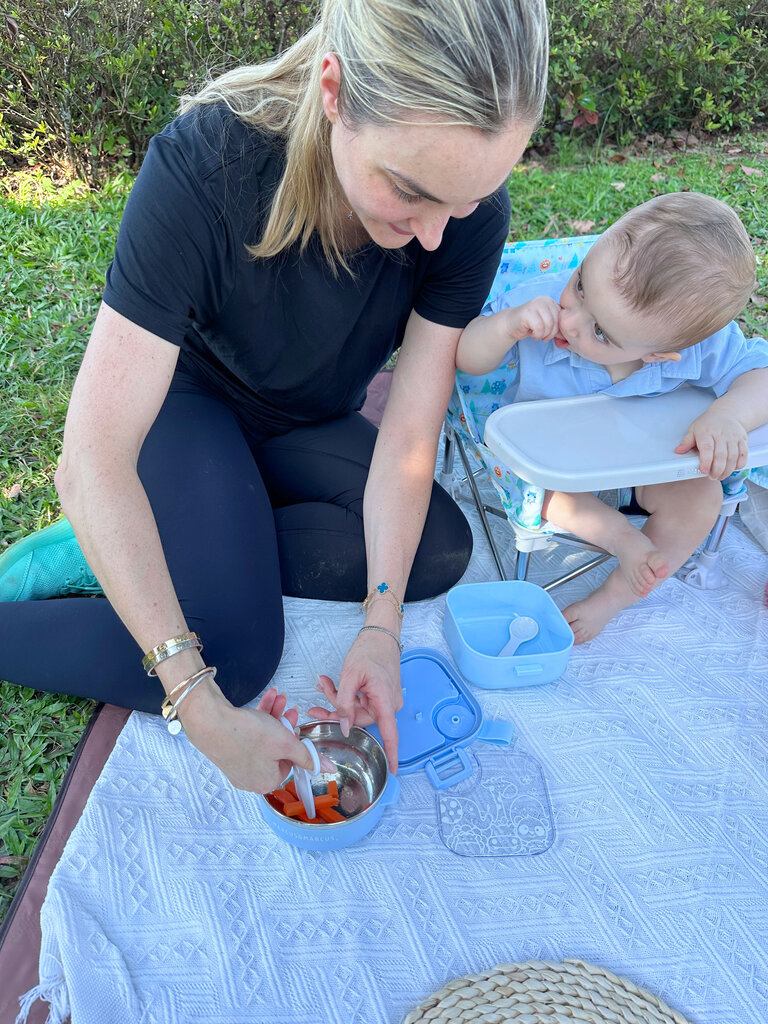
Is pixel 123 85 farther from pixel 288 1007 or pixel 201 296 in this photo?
pixel 288 1007

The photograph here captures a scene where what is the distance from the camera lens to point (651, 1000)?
1.30 meters

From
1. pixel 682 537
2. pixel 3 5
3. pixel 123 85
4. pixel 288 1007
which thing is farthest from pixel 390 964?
pixel 3 5

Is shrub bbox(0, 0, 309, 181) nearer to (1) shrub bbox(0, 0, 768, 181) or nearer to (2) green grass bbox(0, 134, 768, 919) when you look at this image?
(1) shrub bbox(0, 0, 768, 181)

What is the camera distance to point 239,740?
127 centimetres

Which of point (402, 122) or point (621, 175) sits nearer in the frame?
point (402, 122)

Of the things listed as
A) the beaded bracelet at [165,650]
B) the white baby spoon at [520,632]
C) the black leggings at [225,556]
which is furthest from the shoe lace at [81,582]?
the white baby spoon at [520,632]

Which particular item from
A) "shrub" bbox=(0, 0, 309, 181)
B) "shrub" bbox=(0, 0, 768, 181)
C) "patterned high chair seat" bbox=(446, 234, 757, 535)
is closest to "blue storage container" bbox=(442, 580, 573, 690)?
"patterned high chair seat" bbox=(446, 234, 757, 535)

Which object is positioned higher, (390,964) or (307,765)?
(307,765)

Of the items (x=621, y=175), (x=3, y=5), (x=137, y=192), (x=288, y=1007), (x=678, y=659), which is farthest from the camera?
(x=621, y=175)

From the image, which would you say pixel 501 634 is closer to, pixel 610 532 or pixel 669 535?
pixel 610 532

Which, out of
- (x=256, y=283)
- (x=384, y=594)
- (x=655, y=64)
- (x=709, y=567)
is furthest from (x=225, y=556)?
(x=655, y=64)

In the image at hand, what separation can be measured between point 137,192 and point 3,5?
9.07 feet

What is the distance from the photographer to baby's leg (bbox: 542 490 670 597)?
1.84 m

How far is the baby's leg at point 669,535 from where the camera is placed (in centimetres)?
189
